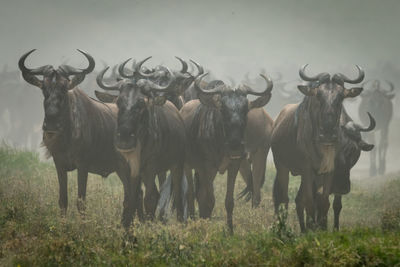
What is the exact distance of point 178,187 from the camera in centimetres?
963

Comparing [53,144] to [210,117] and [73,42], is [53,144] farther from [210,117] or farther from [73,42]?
[73,42]

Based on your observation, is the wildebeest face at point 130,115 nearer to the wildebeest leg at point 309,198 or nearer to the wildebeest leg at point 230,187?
the wildebeest leg at point 230,187

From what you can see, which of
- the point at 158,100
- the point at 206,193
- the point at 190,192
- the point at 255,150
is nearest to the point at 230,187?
the point at 206,193

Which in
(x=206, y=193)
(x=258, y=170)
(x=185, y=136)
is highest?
(x=185, y=136)

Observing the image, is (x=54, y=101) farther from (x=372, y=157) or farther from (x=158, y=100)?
(x=372, y=157)

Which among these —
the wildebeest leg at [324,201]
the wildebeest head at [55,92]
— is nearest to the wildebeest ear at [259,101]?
the wildebeest leg at [324,201]

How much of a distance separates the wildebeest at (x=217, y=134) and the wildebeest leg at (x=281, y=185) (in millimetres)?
1100

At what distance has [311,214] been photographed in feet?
27.9

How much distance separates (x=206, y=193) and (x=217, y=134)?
3.47 ft

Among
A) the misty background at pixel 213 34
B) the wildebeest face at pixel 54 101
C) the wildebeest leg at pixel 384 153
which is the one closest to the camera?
the wildebeest face at pixel 54 101

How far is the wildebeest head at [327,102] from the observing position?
7953 mm

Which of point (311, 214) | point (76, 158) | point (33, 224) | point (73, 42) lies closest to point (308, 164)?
point (311, 214)

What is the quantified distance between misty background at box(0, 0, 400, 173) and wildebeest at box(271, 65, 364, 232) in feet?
181

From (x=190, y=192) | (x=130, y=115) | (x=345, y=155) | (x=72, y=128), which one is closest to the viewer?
(x=130, y=115)
